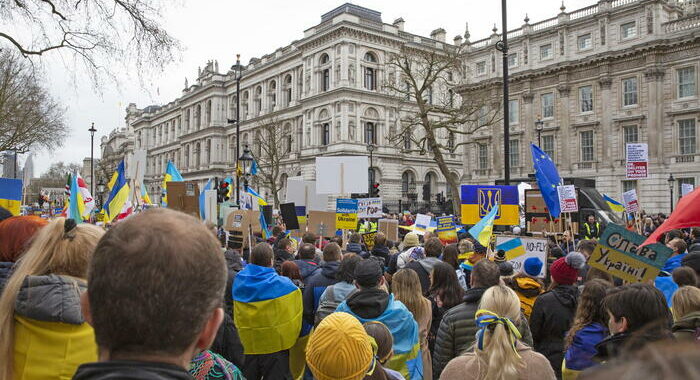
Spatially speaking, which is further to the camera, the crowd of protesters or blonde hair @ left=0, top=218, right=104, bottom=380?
blonde hair @ left=0, top=218, right=104, bottom=380

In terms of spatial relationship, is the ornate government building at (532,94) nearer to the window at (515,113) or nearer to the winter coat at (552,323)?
the window at (515,113)

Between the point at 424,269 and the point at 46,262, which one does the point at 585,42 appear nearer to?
the point at 424,269

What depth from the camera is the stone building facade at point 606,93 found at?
3144cm

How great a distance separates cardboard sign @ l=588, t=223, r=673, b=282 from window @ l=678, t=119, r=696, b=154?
104 feet

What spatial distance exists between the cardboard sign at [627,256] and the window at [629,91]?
3309 cm

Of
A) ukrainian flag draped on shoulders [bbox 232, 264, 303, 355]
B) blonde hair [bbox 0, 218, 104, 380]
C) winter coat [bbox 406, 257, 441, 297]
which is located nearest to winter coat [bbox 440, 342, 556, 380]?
blonde hair [bbox 0, 218, 104, 380]

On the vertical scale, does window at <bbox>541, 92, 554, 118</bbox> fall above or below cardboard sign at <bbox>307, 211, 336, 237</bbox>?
above

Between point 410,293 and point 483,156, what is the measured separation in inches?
1509

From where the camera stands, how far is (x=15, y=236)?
3.15 m

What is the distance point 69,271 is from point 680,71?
37.4m

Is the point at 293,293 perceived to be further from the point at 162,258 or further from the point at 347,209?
the point at 347,209

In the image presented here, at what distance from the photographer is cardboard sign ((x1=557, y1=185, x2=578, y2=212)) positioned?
11.2 m

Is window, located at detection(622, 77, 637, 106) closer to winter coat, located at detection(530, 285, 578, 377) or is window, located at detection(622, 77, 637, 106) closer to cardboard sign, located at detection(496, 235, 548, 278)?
cardboard sign, located at detection(496, 235, 548, 278)

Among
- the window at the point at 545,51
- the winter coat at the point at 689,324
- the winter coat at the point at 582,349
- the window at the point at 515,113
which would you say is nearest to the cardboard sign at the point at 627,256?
the winter coat at the point at 689,324
